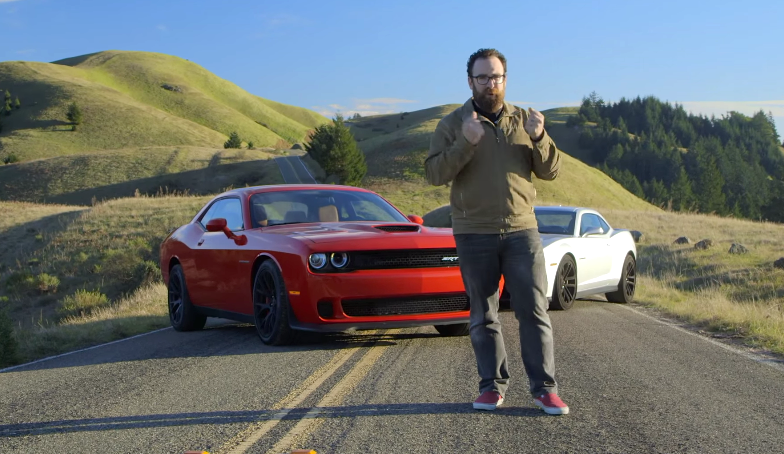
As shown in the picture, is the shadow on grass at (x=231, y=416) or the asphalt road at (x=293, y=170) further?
the asphalt road at (x=293, y=170)

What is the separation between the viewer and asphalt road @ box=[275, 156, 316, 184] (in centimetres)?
7203

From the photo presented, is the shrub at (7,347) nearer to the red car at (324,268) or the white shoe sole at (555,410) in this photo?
the red car at (324,268)

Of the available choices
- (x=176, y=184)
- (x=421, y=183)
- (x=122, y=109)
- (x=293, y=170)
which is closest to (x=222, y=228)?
(x=421, y=183)

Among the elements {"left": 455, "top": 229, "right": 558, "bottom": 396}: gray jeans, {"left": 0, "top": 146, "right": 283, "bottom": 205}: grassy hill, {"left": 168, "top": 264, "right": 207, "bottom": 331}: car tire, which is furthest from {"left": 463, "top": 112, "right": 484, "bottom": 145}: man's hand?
{"left": 0, "top": 146, "right": 283, "bottom": 205}: grassy hill

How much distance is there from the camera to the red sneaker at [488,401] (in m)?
4.75

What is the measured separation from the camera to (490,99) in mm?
4656

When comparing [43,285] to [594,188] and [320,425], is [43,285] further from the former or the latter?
[594,188]

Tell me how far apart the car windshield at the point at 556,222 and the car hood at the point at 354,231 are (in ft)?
14.1

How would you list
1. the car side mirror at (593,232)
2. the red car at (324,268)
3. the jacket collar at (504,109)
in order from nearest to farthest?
the jacket collar at (504,109) → the red car at (324,268) → the car side mirror at (593,232)

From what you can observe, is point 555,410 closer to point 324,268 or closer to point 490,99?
point 490,99

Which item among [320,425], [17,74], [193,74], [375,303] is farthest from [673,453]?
[193,74]

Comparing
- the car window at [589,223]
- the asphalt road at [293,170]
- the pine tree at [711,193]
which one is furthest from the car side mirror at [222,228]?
the pine tree at [711,193]

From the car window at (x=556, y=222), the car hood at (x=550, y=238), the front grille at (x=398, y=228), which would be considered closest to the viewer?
the front grille at (x=398, y=228)

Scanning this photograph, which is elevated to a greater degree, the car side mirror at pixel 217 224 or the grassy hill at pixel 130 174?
the grassy hill at pixel 130 174
